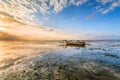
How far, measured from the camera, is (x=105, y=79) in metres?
8.60

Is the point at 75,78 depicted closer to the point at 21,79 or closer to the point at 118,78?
the point at 118,78

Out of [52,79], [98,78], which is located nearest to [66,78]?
[52,79]

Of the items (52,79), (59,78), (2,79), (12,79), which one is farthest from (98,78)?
(2,79)

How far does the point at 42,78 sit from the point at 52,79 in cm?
94

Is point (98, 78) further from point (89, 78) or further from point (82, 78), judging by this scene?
point (82, 78)

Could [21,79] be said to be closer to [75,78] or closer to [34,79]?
[34,79]

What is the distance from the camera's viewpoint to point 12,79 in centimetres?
888

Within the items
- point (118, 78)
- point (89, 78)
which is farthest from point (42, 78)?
point (118, 78)

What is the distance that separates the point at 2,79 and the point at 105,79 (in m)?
8.97

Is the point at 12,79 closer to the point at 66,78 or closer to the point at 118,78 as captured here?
the point at 66,78

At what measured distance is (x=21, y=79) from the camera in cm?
891

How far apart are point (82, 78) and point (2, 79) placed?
7055 mm

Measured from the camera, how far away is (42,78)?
9.06 m

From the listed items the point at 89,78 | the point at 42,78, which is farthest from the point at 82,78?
the point at 42,78
